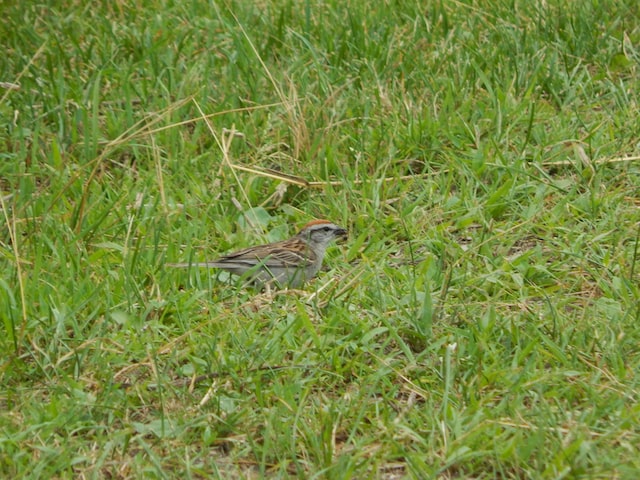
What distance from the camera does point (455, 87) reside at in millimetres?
7754

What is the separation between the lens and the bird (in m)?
6.09

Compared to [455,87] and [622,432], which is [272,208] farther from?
[622,432]

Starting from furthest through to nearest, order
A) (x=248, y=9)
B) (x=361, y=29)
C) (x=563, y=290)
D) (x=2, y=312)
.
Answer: (x=248, y=9) → (x=361, y=29) → (x=563, y=290) → (x=2, y=312)

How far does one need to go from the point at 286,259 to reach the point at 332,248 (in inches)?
19.3

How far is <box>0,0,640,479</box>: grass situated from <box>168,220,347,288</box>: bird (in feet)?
0.42

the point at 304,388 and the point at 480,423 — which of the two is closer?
the point at 480,423

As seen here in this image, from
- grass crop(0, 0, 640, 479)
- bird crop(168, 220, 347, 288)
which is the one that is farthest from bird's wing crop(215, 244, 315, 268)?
grass crop(0, 0, 640, 479)

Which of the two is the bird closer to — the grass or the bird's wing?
the bird's wing

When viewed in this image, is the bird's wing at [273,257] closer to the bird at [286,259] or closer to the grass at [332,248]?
the bird at [286,259]

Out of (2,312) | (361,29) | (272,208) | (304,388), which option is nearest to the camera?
(304,388)

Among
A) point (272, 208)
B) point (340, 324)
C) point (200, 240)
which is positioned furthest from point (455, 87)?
point (340, 324)

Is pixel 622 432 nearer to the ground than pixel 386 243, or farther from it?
farther from it

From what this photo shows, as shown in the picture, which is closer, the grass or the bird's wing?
the grass

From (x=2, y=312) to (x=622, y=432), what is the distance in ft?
9.26
